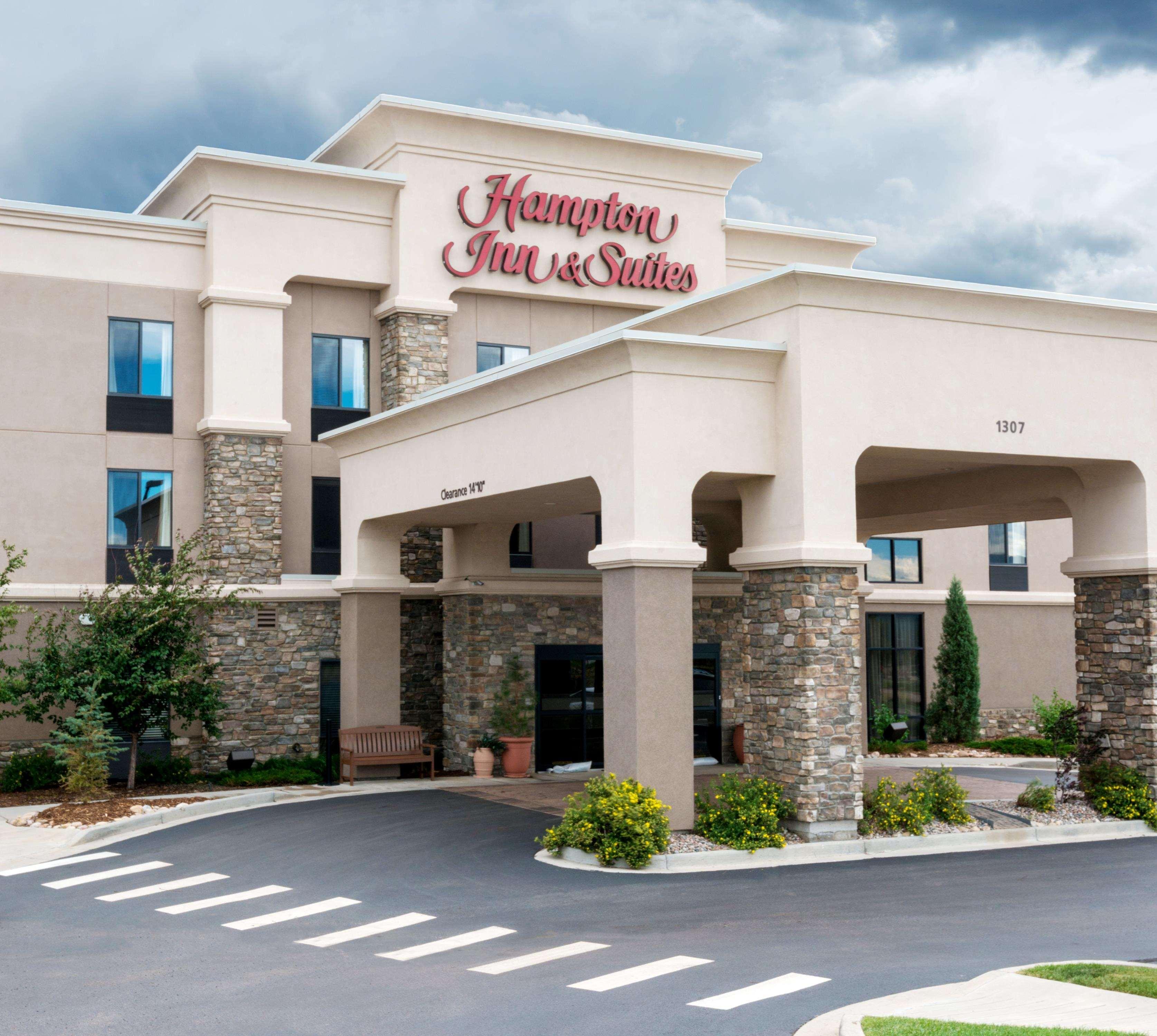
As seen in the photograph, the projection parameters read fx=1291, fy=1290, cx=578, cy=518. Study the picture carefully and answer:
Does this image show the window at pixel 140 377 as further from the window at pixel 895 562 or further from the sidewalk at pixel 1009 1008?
the sidewalk at pixel 1009 1008

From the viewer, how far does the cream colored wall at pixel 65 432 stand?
2417 cm

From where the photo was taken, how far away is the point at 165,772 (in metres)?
23.6

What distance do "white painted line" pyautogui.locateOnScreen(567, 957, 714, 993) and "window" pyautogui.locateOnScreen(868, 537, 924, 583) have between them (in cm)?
2277

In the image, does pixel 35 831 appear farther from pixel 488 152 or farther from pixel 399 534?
pixel 488 152

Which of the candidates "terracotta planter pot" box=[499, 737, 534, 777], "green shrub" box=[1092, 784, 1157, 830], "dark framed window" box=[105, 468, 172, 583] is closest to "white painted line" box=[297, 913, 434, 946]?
"green shrub" box=[1092, 784, 1157, 830]

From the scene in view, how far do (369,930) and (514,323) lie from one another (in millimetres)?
17433

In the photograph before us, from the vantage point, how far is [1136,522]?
60.5 feet

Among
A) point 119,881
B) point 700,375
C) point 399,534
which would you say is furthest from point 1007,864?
point 399,534

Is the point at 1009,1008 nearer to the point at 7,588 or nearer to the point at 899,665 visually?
the point at 7,588

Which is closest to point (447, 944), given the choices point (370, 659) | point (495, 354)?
point (370, 659)

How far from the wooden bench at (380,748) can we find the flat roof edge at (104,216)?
10.5m

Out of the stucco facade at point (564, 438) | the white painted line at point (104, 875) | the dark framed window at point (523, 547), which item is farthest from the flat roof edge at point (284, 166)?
the white painted line at point (104, 875)

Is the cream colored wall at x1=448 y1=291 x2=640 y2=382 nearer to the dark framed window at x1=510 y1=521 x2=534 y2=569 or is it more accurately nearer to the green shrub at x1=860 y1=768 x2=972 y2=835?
the dark framed window at x1=510 y1=521 x2=534 y2=569

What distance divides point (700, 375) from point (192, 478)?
13.1m
